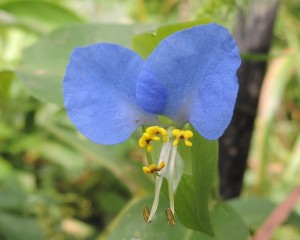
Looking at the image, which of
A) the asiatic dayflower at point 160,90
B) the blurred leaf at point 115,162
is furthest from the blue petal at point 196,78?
the blurred leaf at point 115,162

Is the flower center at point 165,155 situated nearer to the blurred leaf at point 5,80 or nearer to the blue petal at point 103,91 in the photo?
the blue petal at point 103,91

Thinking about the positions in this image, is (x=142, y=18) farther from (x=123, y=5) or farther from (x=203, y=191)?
(x=203, y=191)

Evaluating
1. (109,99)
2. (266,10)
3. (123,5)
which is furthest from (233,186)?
(123,5)

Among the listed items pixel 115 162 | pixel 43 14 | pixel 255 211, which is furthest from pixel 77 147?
pixel 43 14

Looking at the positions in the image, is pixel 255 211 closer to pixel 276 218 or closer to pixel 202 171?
pixel 276 218

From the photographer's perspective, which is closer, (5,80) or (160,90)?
(160,90)

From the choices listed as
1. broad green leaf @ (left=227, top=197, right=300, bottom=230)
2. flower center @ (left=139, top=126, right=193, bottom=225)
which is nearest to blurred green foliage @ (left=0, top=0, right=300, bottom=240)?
broad green leaf @ (left=227, top=197, right=300, bottom=230)

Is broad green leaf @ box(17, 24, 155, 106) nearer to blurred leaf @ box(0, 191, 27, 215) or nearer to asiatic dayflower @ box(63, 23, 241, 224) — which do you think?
asiatic dayflower @ box(63, 23, 241, 224)
